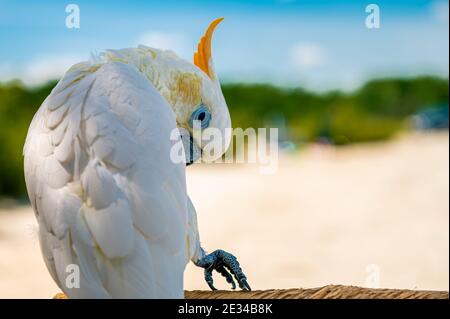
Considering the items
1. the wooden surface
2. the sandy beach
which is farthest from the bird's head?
the sandy beach

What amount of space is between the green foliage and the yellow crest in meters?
4.32

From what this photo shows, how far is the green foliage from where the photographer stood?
6082 mm

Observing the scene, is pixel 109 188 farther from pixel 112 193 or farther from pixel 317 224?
pixel 317 224

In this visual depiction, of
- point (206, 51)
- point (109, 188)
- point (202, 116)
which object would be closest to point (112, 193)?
point (109, 188)

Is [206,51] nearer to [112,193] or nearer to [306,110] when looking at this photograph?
[112,193]

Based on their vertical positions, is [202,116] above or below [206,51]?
below

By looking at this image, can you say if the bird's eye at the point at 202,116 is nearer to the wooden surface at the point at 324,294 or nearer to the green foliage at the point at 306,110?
the wooden surface at the point at 324,294

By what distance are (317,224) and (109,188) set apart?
17.0 feet

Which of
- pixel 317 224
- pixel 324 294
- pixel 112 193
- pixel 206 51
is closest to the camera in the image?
pixel 112 193

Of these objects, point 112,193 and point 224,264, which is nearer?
point 112,193

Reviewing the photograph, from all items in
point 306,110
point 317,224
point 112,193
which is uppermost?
point 112,193

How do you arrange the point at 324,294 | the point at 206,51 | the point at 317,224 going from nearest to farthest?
1. the point at 324,294
2. the point at 206,51
3. the point at 317,224

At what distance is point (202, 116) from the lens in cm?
158
